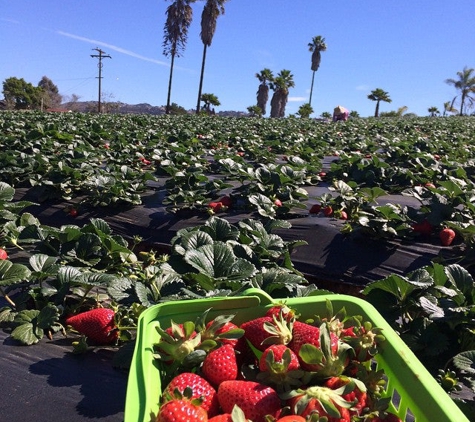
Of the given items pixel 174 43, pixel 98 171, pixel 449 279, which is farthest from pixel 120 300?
pixel 174 43

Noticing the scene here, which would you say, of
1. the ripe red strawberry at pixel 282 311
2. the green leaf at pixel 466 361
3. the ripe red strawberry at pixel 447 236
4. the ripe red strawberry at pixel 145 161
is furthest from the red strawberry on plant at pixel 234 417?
the ripe red strawberry at pixel 145 161

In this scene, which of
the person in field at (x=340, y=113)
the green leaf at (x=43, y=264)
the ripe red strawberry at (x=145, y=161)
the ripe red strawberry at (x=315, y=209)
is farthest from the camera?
the person in field at (x=340, y=113)

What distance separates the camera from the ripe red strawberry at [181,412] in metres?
0.94

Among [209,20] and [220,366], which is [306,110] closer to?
[209,20]

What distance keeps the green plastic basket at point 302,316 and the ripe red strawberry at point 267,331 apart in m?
0.08

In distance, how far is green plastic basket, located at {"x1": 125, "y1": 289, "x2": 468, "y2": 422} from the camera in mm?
972

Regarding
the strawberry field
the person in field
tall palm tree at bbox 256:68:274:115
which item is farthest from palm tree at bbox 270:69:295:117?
the strawberry field

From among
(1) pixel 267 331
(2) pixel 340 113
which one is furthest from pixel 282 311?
(2) pixel 340 113

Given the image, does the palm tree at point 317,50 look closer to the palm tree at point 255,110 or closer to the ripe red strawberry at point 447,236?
the palm tree at point 255,110

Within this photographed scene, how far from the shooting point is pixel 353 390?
1.09 meters

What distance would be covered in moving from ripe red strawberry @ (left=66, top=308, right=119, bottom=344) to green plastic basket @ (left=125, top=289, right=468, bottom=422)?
23.2 inches

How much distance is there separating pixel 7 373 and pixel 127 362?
0.39 meters

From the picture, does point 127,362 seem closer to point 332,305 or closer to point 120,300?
point 120,300

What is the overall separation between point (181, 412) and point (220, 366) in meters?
0.23
